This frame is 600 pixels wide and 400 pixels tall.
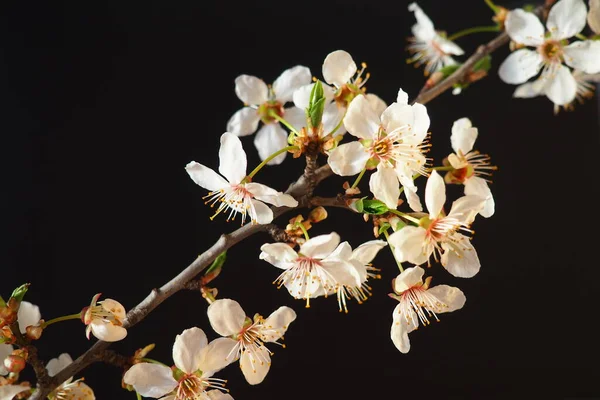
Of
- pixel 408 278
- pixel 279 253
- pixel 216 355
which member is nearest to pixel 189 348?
pixel 216 355

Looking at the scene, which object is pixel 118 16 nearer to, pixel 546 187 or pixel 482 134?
pixel 482 134

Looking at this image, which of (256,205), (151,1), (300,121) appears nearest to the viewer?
(256,205)

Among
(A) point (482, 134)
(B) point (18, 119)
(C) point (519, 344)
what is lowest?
(C) point (519, 344)

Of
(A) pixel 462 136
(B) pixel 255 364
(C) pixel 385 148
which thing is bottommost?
(B) pixel 255 364

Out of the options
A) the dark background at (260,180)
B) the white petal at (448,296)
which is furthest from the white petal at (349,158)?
the dark background at (260,180)

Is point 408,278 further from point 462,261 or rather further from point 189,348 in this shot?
point 189,348

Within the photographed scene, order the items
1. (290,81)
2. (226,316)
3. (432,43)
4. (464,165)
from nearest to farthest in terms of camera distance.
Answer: (226,316) < (464,165) < (290,81) < (432,43)

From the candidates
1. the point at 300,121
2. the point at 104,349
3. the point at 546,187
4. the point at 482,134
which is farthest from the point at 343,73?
the point at 546,187

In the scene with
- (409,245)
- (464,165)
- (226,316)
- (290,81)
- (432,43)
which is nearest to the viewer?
(409,245)
